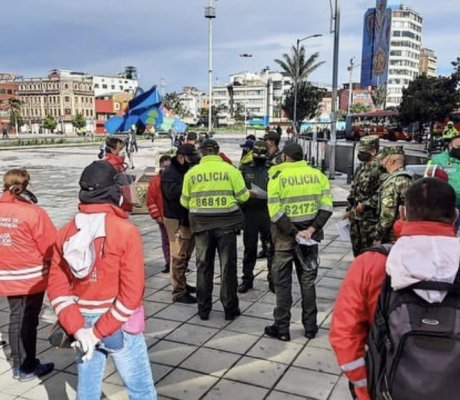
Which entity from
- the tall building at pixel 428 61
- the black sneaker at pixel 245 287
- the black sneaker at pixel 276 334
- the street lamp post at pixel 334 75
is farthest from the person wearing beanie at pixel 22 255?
the tall building at pixel 428 61

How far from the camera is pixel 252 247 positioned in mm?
5664

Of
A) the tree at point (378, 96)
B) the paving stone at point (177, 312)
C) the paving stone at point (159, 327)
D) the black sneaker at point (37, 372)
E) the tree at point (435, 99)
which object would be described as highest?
the tree at point (378, 96)

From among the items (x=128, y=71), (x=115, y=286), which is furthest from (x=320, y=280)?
(x=128, y=71)

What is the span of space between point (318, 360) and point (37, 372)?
2.29 metres

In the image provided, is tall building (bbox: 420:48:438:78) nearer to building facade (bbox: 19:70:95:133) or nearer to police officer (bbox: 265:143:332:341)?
building facade (bbox: 19:70:95:133)

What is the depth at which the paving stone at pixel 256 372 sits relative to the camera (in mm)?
3504

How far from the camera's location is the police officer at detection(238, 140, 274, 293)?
5.57 metres

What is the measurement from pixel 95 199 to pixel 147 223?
24.1 feet

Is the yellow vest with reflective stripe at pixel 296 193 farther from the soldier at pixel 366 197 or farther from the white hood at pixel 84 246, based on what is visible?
the white hood at pixel 84 246

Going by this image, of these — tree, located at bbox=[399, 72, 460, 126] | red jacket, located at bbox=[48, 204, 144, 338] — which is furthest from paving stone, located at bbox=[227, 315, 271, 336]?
tree, located at bbox=[399, 72, 460, 126]

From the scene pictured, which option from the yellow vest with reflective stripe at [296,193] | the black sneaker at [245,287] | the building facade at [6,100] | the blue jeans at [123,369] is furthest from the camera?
the building facade at [6,100]

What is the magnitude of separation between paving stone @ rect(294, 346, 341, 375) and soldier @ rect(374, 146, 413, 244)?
1.12 meters

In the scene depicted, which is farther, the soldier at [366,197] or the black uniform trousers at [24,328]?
A: the soldier at [366,197]

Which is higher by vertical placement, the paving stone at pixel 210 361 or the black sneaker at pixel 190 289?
the black sneaker at pixel 190 289
